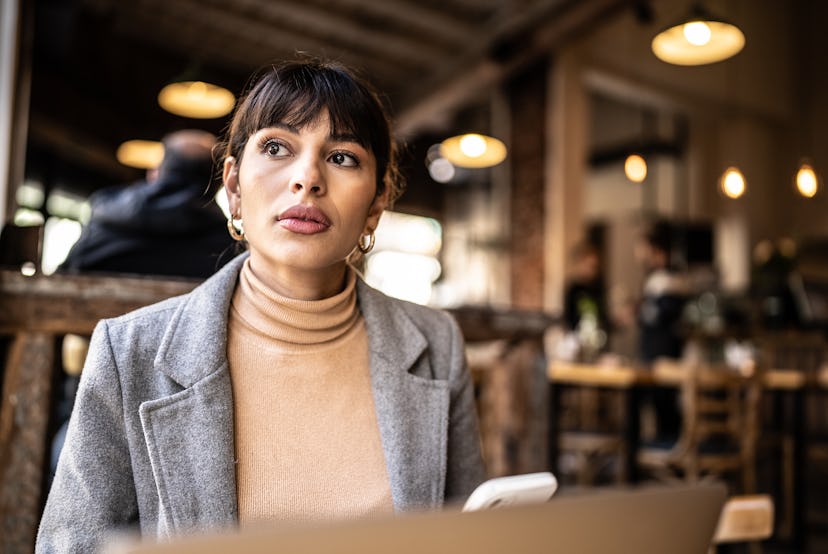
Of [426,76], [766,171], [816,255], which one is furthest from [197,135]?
[816,255]

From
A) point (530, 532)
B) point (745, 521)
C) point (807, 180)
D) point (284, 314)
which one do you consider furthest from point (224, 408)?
point (807, 180)

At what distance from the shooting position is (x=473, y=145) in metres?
6.61

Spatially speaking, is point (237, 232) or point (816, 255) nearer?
point (237, 232)

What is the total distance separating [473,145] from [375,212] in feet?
17.4

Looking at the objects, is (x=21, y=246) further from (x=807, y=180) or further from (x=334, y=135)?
(x=807, y=180)

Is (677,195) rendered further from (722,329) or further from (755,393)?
(755,393)

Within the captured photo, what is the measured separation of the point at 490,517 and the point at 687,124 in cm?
1151

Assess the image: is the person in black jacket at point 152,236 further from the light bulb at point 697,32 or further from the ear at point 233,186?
the light bulb at point 697,32

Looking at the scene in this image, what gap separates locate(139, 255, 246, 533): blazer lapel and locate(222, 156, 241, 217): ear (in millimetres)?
240

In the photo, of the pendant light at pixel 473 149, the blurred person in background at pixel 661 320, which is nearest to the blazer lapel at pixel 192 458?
the blurred person in background at pixel 661 320

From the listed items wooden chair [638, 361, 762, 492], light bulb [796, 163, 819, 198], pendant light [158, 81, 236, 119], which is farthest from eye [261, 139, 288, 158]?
pendant light [158, 81, 236, 119]

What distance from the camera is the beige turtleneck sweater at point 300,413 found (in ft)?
3.95

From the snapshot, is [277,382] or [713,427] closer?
[277,382]

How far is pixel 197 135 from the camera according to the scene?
3.12 metres
